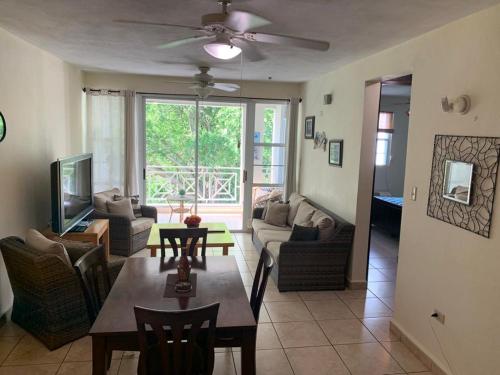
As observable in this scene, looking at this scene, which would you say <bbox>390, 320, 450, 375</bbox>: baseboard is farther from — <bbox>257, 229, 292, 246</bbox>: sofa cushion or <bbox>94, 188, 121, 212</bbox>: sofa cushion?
<bbox>94, 188, 121, 212</bbox>: sofa cushion

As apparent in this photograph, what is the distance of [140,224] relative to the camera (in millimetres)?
5621

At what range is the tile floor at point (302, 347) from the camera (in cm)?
291

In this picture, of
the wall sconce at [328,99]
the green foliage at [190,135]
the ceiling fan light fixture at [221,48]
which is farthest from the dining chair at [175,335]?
the green foliage at [190,135]

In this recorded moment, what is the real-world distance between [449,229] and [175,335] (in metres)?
2.02

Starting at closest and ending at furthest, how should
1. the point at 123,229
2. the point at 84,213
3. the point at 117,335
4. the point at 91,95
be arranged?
the point at 117,335 < the point at 84,213 < the point at 123,229 < the point at 91,95

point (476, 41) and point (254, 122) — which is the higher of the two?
point (476, 41)

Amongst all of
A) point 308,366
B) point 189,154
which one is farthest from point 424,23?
point 189,154

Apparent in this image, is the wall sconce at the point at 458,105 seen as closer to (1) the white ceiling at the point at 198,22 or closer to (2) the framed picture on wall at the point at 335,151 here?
(1) the white ceiling at the point at 198,22

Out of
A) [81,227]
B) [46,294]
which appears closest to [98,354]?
[46,294]

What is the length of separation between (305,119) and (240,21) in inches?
171

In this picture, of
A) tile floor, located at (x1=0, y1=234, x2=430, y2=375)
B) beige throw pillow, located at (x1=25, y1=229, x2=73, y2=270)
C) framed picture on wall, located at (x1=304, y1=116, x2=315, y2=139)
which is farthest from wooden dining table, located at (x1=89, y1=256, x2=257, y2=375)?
framed picture on wall, located at (x1=304, y1=116, x2=315, y2=139)

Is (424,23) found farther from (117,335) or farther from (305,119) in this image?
(305,119)

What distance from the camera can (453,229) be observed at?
2.73 meters

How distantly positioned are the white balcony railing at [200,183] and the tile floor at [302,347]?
4437 millimetres
